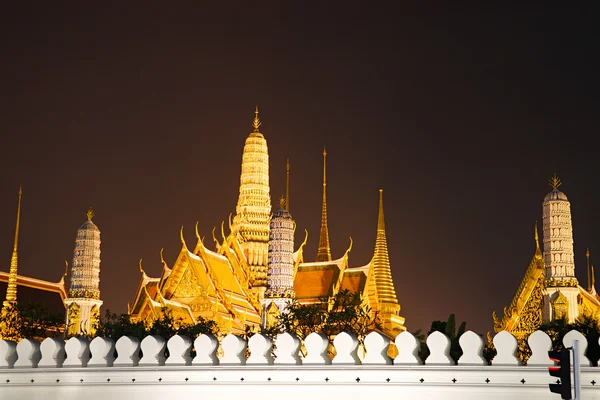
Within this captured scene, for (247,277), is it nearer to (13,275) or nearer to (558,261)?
(13,275)

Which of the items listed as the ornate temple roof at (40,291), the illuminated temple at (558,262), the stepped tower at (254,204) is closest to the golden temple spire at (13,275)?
the ornate temple roof at (40,291)

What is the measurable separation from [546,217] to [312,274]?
1249cm

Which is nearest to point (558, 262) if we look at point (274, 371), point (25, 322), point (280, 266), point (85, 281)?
point (280, 266)

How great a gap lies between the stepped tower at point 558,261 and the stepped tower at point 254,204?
14.0 metres

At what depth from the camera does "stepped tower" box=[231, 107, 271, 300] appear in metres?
Result: 34.9

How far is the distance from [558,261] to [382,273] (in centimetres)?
1596

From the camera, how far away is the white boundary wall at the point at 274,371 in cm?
721

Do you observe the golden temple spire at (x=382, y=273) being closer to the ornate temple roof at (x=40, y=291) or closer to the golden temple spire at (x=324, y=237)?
the golden temple spire at (x=324, y=237)

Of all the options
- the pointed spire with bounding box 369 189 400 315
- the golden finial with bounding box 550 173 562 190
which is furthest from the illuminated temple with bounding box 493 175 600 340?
the pointed spire with bounding box 369 189 400 315

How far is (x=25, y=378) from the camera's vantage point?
881 centimetres

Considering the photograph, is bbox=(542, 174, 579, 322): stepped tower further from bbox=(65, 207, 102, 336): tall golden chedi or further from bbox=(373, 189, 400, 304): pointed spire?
bbox=(373, 189, 400, 304): pointed spire

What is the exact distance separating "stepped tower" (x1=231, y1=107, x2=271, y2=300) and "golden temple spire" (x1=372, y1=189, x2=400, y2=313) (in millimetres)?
4621

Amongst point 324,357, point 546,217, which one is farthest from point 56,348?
point 546,217

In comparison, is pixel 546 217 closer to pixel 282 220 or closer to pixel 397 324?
pixel 282 220
